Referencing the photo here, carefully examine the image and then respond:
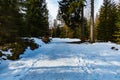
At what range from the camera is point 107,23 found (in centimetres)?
5131

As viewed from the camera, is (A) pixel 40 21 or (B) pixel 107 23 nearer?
(A) pixel 40 21

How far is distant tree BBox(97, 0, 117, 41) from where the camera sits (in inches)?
1997

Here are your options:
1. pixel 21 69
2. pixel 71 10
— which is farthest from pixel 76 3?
pixel 21 69

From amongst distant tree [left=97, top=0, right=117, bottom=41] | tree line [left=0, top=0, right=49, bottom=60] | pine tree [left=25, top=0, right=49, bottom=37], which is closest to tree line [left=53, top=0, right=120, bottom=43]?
distant tree [left=97, top=0, right=117, bottom=41]

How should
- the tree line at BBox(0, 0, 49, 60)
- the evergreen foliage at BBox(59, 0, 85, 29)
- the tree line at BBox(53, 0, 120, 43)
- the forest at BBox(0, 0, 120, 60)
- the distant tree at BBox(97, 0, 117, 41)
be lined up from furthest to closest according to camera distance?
the distant tree at BBox(97, 0, 117, 41) → the evergreen foliage at BBox(59, 0, 85, 29) → the tree line at BBox(53, 0, 120, 43) → the forest at BBox(0, 0, 120, 60) → the tree line at BBox(0, 0, 49, 60)

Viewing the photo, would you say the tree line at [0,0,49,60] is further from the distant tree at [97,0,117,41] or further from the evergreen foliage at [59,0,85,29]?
the distant tree at [97,0,117,41]

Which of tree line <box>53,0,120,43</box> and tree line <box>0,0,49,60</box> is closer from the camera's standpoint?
tree line <box>0,0,49,60</box>

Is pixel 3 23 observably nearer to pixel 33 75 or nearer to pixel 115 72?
pixel 33 75

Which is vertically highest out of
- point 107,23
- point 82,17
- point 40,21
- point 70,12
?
point 70,12

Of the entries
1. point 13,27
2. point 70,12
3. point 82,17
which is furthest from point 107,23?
point 13,27

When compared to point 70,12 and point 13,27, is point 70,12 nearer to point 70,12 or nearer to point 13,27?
point 70,12

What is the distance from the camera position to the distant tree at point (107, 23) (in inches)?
1997

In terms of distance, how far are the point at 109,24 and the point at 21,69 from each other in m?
40.7

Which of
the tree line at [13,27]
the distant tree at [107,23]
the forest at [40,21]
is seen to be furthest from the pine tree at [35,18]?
the tree line at [13,27]
